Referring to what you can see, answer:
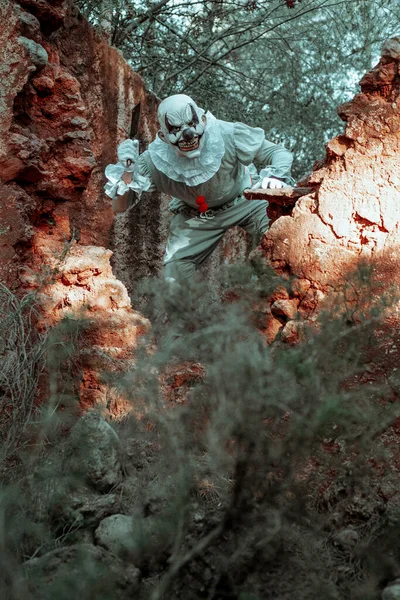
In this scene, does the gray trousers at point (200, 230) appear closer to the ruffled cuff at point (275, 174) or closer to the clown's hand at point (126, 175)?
the clown's hand at point (126, 175)

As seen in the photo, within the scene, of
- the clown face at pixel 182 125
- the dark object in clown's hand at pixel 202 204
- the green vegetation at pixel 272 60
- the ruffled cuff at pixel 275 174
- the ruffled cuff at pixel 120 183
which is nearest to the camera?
the ruffled cuff at pixel 275 174

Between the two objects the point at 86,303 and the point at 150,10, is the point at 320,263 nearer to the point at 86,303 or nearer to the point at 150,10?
the point at 86,303

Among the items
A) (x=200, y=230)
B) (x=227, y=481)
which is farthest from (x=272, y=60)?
(x=227, y=481)

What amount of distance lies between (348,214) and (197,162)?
2.08 m

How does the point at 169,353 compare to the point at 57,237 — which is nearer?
the point at 169,353

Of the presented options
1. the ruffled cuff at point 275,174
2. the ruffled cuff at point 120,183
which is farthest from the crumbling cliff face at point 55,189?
the ruffled cuff at point 275,174

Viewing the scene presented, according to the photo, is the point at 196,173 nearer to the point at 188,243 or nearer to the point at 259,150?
the point at 259,150

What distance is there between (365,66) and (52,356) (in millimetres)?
7563

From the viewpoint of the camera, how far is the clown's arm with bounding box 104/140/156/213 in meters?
6.10

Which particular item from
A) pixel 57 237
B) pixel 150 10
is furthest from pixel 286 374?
pixel 150 10

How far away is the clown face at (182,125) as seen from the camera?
5938mm

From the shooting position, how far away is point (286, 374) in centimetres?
308

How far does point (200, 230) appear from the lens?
653 cm

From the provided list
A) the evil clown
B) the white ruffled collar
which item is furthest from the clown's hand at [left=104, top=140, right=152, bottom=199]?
the white ruffled collar
